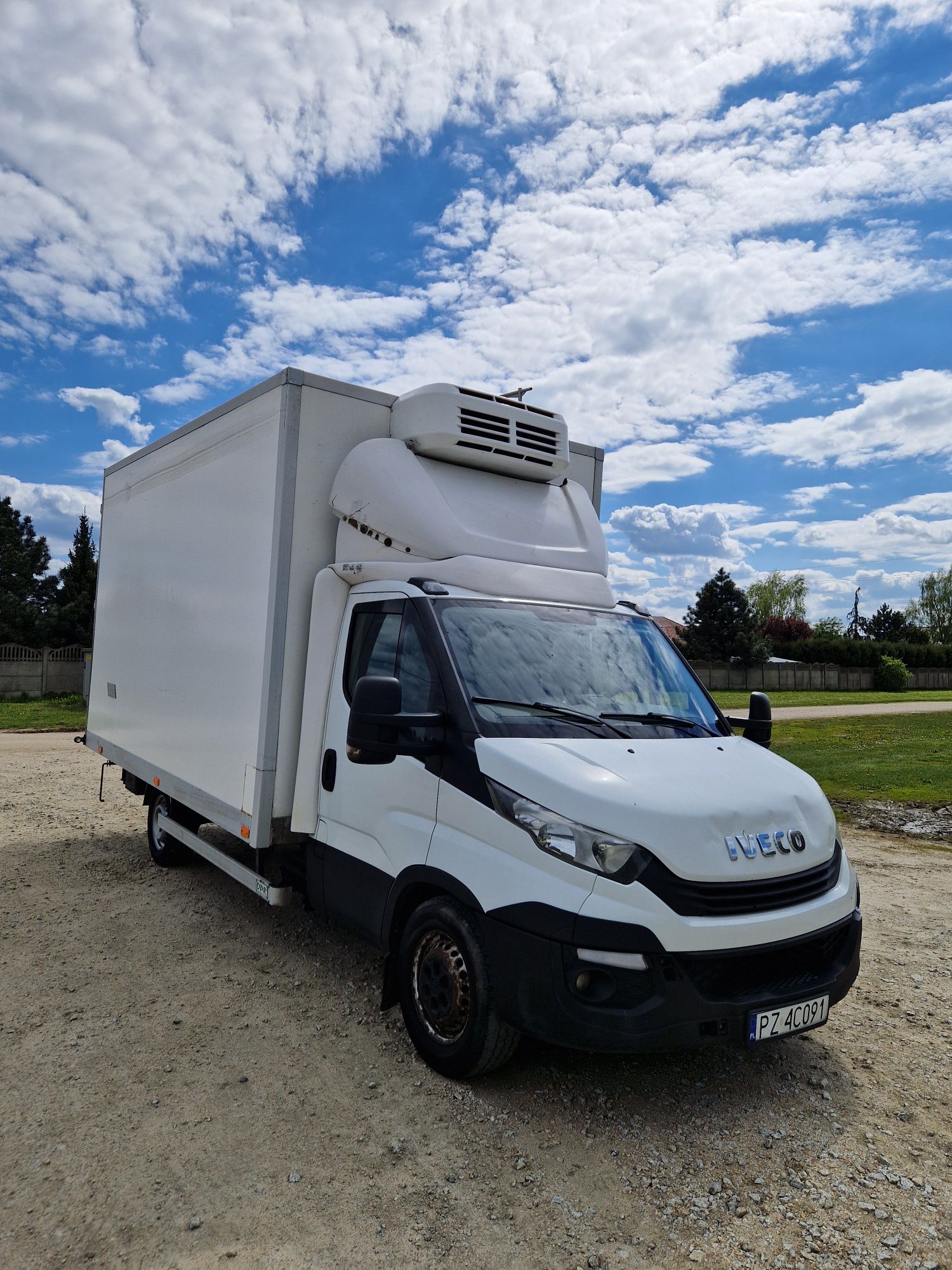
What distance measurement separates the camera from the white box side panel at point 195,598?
528cm

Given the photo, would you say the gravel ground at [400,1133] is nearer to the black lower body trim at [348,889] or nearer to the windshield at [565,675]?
the black lower body trim at [348,889]

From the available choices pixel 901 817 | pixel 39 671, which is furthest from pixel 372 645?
pixel 39 671

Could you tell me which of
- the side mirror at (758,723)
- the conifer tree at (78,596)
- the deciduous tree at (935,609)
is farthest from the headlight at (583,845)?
the deciduous tree at (935,609)

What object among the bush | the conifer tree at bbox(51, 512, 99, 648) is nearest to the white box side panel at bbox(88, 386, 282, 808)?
the conifer tree at bbox(51, 512, 99, 648)

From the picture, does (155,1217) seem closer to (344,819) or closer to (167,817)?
(344,819)

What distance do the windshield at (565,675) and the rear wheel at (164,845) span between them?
425 centimetres

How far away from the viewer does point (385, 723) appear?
3.91 meters

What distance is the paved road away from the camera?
27.8 m

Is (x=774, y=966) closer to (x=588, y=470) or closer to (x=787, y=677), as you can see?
(x=588, y=470)

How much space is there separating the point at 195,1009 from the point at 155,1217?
1.77 m

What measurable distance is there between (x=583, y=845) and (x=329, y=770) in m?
1.91

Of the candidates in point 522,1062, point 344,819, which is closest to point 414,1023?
point 522,1062

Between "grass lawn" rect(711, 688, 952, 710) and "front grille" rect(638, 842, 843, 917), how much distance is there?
2587 cm

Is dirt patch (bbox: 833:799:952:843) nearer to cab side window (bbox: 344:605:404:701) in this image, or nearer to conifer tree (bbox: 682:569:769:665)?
cab side window (bbox: 344:605:404:701)
